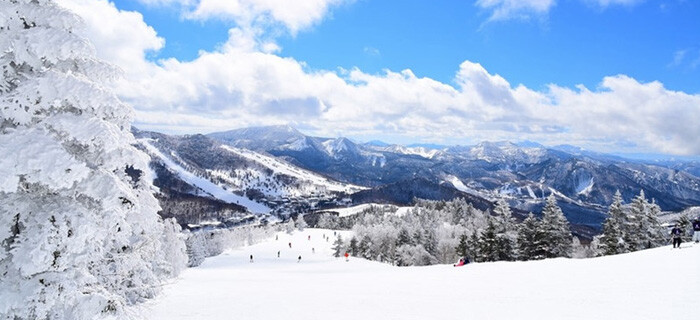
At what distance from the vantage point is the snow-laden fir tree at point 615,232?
4672 centimetres

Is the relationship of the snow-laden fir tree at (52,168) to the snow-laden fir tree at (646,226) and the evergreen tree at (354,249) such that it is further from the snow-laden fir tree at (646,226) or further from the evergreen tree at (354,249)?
the evergreen tree at (354,249)

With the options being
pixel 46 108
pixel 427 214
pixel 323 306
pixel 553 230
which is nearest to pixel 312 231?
pixel 427 214

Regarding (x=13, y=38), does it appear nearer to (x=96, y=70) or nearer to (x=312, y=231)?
(x=96, y=70)

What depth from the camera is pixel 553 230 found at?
4906 centimetres

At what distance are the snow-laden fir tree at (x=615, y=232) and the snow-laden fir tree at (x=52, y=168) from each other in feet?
176

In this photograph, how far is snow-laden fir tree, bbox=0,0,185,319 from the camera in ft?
25.8

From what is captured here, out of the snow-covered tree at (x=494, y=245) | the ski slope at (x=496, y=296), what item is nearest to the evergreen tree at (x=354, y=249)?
the snow-covered tree at (x=494, y=245)

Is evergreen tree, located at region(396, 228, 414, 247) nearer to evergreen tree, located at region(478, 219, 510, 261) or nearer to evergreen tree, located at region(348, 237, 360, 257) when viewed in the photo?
evergreen tree, located at region(348, 237, 360, 257)

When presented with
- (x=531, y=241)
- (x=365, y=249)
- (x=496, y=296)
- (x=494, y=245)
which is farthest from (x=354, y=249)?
(x=496, y=296)

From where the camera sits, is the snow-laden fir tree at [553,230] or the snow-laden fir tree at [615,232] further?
the snow-laden fir tree at [553,230]

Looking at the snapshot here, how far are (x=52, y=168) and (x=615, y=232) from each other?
183ft

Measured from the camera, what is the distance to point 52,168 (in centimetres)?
775

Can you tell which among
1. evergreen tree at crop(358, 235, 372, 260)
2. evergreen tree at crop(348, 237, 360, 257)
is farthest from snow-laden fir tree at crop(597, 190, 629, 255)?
evergreen tree at crop(348, 237, 360, 257)

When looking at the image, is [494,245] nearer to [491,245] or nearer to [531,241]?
[491,245]
